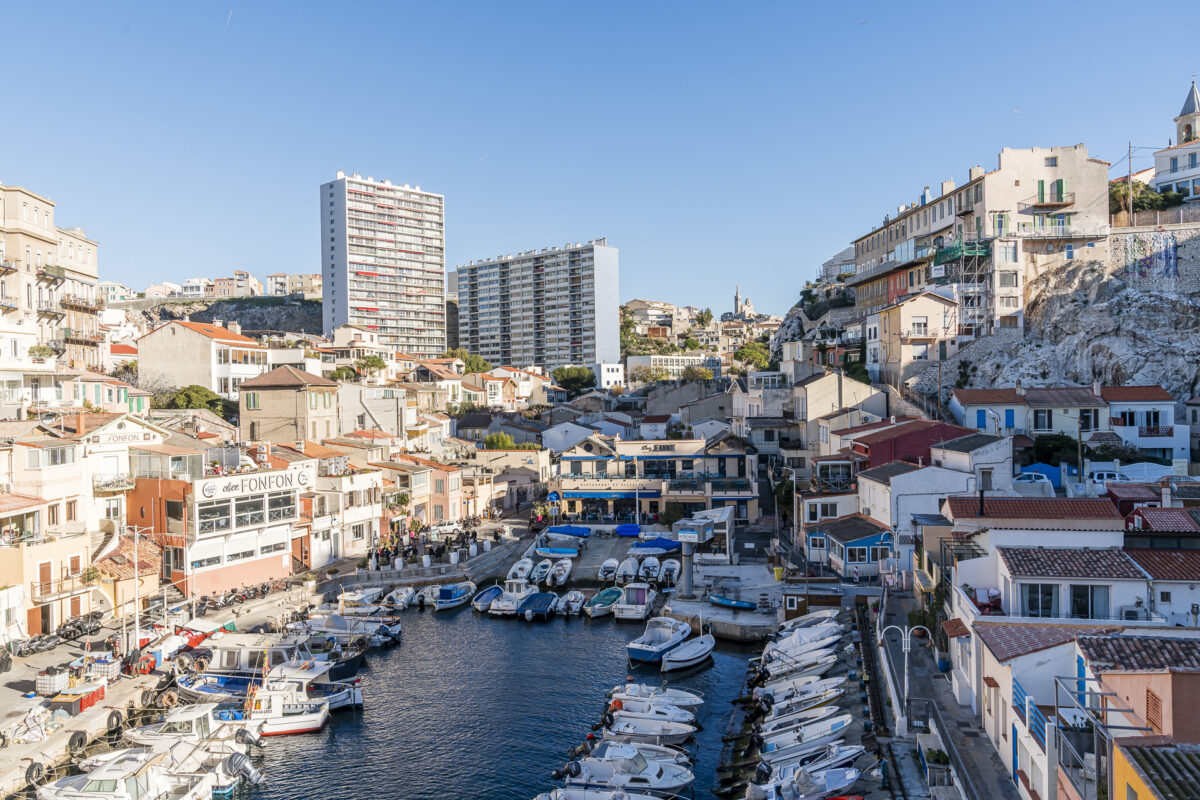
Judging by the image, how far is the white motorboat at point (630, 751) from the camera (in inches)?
827

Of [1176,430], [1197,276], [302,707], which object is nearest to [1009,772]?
[302,707]

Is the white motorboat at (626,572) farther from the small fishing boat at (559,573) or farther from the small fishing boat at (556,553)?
the small fishing boat at (556,553)

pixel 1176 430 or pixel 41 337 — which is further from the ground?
pixel 41 337

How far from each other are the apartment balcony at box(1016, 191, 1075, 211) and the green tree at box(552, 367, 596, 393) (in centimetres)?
5829

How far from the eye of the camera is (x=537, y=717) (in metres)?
24.8

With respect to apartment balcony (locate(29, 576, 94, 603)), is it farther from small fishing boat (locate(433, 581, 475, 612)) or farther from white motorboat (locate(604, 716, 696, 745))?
white motorboat (locate(604, 716, 696, 745))

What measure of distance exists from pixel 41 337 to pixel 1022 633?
54618 mm

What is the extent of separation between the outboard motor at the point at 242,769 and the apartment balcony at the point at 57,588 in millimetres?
11510

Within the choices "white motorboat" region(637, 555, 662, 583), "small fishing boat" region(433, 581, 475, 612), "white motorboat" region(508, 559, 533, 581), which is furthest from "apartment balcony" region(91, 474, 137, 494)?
"white motorboat" region(637, 555, 662, 583)

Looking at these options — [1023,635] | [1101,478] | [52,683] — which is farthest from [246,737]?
[1101,478]

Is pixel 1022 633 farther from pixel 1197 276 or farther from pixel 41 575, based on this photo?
pixel 1197 276

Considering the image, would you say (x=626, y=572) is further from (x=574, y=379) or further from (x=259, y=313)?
(x=259, y=313)

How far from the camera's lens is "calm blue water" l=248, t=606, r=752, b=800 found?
2111 centimetres

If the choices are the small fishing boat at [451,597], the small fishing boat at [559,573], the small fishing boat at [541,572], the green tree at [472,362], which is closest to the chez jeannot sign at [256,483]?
the small fishing boat at [451,597]
